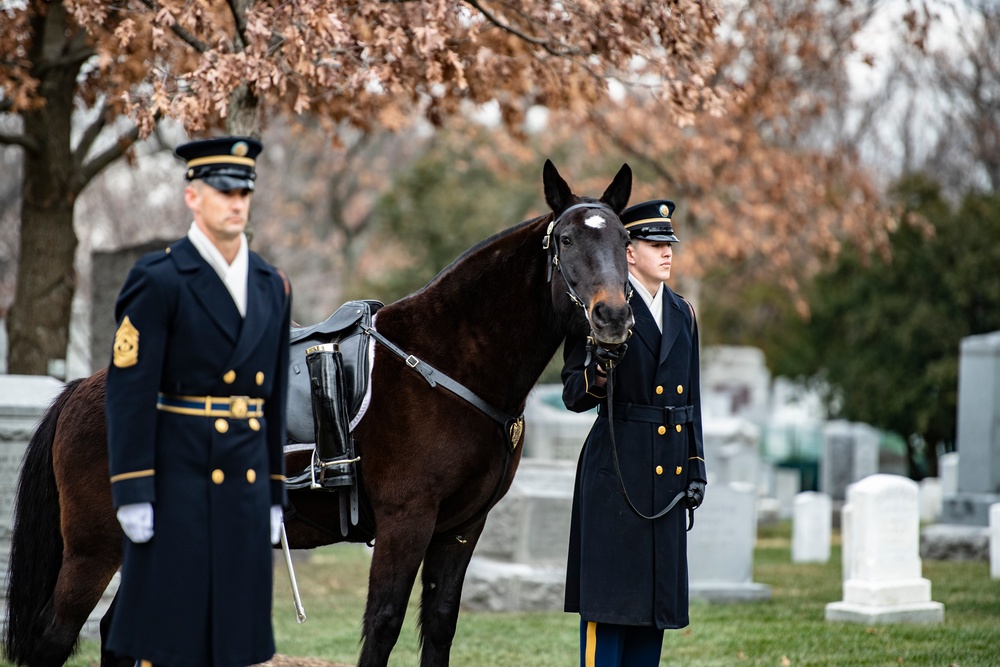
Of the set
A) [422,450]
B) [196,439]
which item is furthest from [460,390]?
[196,439]

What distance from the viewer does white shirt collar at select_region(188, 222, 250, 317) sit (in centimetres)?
364

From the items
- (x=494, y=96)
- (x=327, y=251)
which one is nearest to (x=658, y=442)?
(x=494, y=96)

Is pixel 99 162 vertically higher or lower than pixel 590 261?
higher

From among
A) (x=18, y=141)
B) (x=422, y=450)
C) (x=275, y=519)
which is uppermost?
(x=18, y=141)

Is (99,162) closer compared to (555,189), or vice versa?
(555,189)

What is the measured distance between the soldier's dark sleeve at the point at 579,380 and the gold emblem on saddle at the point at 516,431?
0.27 meters

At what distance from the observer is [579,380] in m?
4.66

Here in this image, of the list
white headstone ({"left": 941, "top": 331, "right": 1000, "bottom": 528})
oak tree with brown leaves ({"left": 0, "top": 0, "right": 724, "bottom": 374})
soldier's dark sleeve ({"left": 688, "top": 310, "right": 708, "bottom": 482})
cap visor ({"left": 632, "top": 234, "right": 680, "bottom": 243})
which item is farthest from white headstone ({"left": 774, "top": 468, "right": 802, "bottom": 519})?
cap visor ({"left": 632, "top": 234, "right": 680, "bottom": 243})

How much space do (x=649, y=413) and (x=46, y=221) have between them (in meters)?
7.07

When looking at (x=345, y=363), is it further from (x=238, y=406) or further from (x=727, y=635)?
(x=727, y=635)

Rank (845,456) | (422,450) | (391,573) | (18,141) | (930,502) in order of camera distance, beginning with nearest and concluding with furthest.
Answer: (391,573) → (422,450) → (18,141) → (930,502) → (845,456)

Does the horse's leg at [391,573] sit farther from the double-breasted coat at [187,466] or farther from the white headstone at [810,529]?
the white headstone at [810,529]

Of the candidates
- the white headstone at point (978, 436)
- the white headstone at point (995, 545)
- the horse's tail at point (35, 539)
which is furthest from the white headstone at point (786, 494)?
the horse's tail at point (35, 539)

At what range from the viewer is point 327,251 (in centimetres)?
2970
